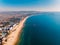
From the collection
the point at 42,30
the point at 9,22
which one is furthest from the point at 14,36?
the point at 42,30

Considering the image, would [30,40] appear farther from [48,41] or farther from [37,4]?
[37,4]

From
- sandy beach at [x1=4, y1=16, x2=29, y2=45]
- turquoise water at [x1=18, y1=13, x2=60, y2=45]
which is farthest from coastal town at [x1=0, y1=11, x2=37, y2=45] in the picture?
turquoise water at [x1=18, y1=13, x2=60, y2=45]

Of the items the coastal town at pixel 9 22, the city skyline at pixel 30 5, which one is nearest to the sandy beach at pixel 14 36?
the coastal town at pixel 9 22

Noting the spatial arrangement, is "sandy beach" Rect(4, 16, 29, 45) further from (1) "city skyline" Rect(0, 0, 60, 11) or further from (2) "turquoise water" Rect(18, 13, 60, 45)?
(1) "city skyline" Rect(0, 0, 60, 11)

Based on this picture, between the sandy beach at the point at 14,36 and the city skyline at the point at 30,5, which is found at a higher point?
the city skyline at the point at 30,5

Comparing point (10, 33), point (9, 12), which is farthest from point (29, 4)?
point (10, 33)

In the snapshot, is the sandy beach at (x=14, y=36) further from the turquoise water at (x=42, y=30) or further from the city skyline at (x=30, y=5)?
the city skyline at (x=30, y=5)
